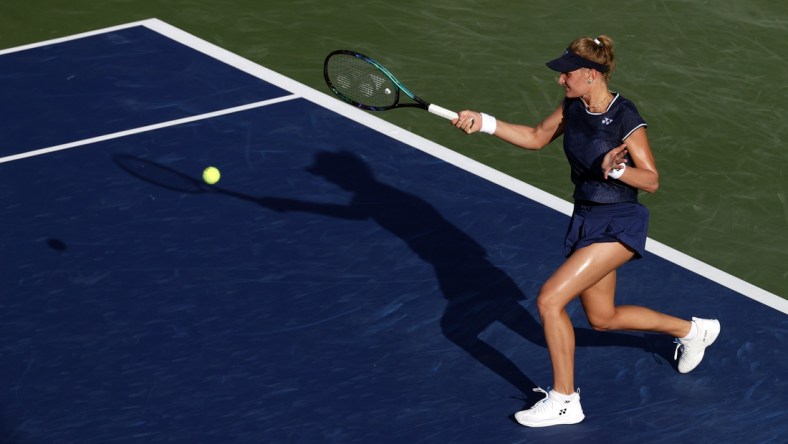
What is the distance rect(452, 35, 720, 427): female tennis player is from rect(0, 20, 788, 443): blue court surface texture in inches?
18.1

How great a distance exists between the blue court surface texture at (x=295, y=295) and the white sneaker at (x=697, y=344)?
0.09 meters

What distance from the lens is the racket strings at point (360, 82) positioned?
959 centimetres

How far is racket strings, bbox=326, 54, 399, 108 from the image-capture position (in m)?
9.59

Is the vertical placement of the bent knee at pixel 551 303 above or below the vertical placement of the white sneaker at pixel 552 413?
above

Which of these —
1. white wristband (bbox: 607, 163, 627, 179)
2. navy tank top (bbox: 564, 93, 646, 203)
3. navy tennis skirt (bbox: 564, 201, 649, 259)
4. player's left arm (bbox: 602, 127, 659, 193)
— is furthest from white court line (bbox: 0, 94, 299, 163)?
white wristband (bbox: 607, 163, 627, 179)

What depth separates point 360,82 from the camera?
31.9 ft

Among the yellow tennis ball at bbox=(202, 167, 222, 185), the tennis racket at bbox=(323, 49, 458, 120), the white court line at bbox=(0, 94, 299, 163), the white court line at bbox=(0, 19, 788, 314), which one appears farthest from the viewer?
the white court line at bbox=(0, 94, 299, 163)

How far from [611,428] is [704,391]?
74 cm

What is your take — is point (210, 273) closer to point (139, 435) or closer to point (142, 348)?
point (142, 348)

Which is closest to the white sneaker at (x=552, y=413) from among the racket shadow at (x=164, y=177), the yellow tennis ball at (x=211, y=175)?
the racket shadow at (x=164, y=177)

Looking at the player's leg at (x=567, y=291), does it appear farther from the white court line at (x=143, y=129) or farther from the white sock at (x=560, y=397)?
the white court line at (x=143, y=129)

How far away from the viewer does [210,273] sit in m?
10.2

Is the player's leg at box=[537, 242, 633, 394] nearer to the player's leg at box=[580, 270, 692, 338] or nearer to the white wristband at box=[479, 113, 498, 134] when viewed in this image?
the player's leg at box=[580, 270, 692, 338]

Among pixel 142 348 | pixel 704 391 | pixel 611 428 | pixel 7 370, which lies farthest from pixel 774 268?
pixel 7 370
